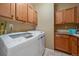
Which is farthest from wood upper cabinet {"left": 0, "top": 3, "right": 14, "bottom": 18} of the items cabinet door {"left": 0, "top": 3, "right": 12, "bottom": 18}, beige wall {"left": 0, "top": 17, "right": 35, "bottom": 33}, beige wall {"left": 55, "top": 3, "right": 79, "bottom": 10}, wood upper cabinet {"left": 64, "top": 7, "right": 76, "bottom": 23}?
wood upper cabinet {"left": 64, "top": 7, "right": 76, "bottom": 23}

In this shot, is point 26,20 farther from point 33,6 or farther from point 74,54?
point 74,54

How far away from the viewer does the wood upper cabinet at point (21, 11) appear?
1636mm

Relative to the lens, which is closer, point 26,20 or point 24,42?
point 24,42

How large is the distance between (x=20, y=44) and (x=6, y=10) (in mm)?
441

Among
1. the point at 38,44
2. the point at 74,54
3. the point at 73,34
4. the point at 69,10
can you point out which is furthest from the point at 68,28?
the point at 38,44

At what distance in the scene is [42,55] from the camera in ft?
5.54

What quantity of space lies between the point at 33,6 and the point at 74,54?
33.0 inches

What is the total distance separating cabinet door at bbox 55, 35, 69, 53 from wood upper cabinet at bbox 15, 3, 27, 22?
1.73 feet

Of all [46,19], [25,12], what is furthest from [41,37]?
[25,12]

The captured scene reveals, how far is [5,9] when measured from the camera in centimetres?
147

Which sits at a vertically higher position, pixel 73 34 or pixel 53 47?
pixel 73 34

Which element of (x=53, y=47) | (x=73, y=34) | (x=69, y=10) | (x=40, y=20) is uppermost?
(x=69, y=10)

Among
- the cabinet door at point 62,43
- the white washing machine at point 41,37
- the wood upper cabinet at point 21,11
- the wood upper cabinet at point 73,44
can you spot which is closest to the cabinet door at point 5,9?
the wood upper cabinet at point 21,11

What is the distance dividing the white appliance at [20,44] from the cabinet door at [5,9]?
0.28 m
